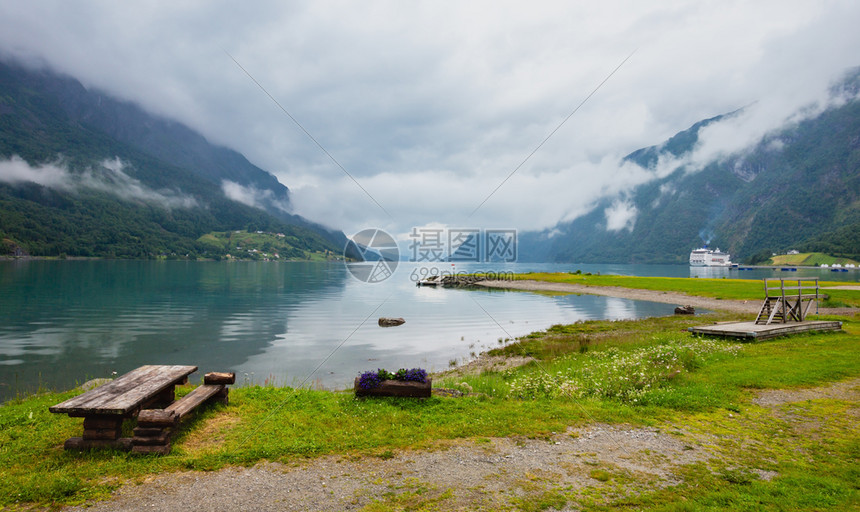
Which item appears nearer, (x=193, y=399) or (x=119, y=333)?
(x=193, y=399)

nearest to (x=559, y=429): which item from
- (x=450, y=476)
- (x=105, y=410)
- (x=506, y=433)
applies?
(x=506, y=433)

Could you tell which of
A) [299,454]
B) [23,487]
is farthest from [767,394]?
[23,487]

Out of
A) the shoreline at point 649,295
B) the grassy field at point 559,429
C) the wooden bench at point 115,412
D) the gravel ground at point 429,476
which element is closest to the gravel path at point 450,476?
the gravel ground at point 429,476

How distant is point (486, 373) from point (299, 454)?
13195 mm

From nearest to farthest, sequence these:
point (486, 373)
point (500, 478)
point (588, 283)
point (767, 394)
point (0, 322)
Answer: point (500, 478)
point (767, 394)
point (486, 373)
point (0, 322)
point (588, 283)

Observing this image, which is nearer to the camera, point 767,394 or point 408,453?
point 408,453

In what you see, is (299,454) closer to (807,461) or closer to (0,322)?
(807,461)

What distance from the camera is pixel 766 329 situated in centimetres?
1998

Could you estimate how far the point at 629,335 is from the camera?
27062 mm

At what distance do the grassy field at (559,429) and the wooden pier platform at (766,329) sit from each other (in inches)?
104

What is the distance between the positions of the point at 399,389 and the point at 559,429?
498 centimetres

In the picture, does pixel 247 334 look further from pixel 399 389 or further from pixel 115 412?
pixel 115 412

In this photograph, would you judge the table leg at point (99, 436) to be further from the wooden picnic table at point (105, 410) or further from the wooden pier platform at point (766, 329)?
the wooden pier platform at point (766, 329)

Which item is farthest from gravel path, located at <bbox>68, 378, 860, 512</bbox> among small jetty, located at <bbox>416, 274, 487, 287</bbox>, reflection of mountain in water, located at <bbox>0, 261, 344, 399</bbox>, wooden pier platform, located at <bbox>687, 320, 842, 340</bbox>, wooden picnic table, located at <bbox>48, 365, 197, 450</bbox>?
small jetty, located at <bbox>416, 274, 487, 287</bbox>
